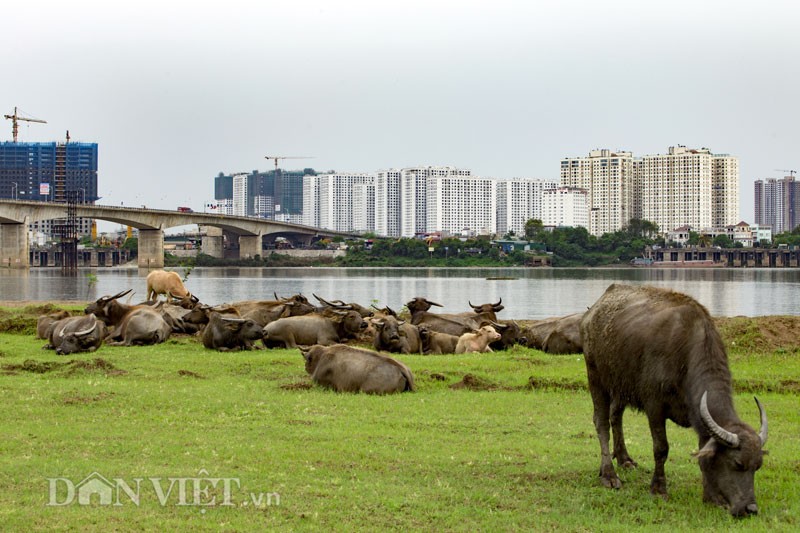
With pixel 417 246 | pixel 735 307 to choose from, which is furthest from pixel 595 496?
pixel 417 246

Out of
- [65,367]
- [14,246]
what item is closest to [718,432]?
[65,367]

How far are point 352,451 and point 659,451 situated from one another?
10.6ft

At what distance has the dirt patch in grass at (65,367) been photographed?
15.4 meters

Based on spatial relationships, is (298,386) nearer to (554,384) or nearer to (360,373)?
(360,373)

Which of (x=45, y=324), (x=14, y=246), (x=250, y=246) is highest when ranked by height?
(x=250, y=246)

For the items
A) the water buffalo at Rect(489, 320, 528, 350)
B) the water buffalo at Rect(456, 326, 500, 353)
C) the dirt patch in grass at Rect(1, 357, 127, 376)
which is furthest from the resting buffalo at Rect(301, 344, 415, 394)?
the water buffalo at Rect(489, 320, 528, 350)

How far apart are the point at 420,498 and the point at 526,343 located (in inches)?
504

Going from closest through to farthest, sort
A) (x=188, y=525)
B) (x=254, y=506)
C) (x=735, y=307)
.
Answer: (x=188, y=525) < (x=254, y=506) < (x=735, y=307)

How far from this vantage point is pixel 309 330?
19.8m

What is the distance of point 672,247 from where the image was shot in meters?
183

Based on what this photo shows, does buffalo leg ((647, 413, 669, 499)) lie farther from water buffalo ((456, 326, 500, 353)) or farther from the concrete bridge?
the concrete bridge

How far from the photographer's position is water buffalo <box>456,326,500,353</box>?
64.3 feet

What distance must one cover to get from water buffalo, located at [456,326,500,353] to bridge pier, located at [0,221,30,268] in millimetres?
91969

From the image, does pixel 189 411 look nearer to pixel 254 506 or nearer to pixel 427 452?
pixel 427 452
